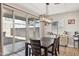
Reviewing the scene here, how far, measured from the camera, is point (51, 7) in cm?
149

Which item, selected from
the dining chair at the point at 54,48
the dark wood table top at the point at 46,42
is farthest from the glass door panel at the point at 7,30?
the dining chair at the point at 54,48

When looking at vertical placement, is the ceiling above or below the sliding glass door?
above

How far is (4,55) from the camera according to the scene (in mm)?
1451

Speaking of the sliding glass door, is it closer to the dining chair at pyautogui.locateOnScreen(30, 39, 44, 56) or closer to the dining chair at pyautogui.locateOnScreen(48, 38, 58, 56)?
the dining chair at pyautogui.locateOnScreen(30, 39, 44, 56)

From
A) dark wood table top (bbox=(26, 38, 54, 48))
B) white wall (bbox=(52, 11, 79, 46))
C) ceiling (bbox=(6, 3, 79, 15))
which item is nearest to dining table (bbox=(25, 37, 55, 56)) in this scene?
dark wood table top (bbox=(26, 38, 54, 48))

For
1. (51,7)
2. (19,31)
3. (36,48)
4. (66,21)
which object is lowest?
(36,48)

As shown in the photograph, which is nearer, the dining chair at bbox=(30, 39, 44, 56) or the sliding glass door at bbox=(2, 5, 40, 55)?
the sliding glass door at bbox=(2, 5, 40, 55)

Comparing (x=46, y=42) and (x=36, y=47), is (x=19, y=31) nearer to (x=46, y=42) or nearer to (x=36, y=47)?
(x=36, y=47)

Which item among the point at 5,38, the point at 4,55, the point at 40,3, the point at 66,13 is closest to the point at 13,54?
the point at 4,55

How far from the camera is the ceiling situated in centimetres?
145

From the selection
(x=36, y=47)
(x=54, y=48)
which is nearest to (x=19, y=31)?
(x=36, y=47)

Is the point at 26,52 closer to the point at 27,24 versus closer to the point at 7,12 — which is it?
the point at 27,24

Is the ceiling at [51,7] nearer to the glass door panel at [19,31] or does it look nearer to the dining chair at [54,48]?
the glass door panel at [19,31]

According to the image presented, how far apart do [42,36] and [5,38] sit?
1.84 ft
